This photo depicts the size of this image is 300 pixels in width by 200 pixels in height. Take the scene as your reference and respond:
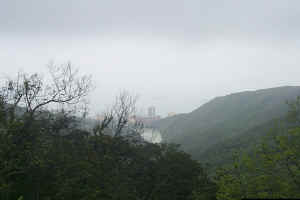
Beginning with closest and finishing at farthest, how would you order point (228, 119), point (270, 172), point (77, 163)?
point (270, 172)
point (77, 163)
point (228, 119)

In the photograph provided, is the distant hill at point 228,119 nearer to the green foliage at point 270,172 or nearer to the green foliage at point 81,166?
the green foliage at point 81,166

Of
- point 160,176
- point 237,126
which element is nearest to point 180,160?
point 160,176

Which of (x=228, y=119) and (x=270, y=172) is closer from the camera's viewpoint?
Result: (x=270, y=172)

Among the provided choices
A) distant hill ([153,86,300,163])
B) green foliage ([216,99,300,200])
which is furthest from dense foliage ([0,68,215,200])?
distant hill ([153,86,300,163])

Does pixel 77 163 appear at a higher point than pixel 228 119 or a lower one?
lower

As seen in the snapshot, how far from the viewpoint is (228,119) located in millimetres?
104688

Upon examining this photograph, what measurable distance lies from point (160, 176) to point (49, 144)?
8555 millimetres

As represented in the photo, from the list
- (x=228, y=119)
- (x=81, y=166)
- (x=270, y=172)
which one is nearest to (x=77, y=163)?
(x=81, y=166)

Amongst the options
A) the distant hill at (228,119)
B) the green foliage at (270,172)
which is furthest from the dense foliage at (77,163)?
the distant hill at (228,119)

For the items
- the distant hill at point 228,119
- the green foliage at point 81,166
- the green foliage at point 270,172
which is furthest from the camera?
the distant hill at point 228,119

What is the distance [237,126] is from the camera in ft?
291

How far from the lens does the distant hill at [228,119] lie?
76.8 meters

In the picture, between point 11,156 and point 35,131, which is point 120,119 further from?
point 11,156

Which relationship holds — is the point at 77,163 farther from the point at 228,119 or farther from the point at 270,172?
the point at 228,119
